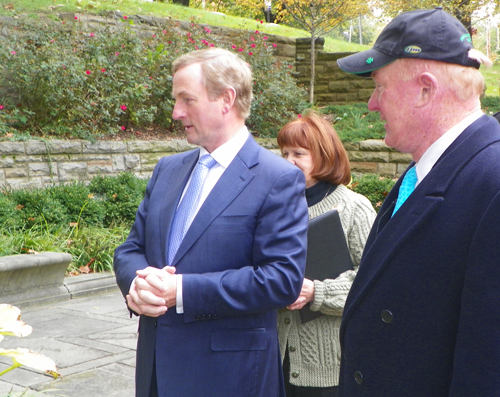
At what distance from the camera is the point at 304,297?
8.00 ft

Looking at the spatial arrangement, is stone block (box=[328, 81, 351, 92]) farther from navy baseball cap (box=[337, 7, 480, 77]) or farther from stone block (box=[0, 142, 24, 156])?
navy baseball cap (box=[337, 7, 480, 77])

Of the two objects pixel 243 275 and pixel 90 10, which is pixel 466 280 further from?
pixel 90 10

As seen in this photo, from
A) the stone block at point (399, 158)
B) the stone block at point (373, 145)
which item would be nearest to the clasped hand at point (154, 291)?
the stone block at point (399, 158)

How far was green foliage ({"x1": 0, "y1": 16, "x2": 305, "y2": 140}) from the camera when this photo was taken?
947cm

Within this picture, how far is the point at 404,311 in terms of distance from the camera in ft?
4.74

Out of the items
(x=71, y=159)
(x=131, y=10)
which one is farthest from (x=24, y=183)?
(x=131, y=10)

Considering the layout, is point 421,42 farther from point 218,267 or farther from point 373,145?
point 373,145

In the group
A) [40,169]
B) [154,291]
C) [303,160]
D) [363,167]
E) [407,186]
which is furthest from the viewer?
[363,167]

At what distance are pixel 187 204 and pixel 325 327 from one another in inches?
34.3

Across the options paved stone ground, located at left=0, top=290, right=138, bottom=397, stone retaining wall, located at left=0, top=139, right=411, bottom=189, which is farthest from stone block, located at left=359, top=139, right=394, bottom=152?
paved stone ground, located at left=0, top=290, right=138, bottom=397

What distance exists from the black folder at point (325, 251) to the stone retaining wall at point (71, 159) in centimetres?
679

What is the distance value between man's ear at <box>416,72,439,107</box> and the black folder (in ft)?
3.43

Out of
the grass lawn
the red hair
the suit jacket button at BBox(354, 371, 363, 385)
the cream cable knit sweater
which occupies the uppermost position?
the grass lawn

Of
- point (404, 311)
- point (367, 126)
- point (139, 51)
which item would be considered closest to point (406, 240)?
point (404, 311)
